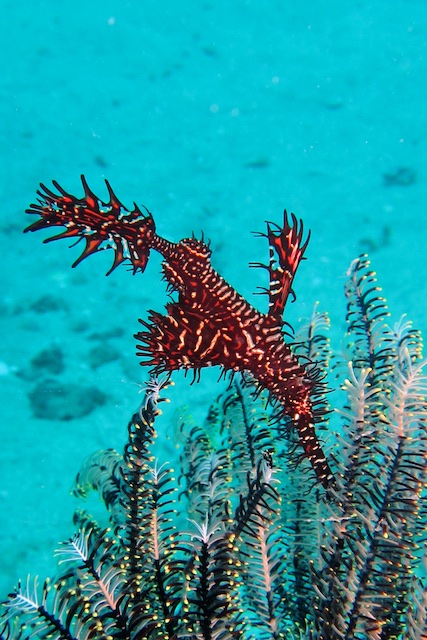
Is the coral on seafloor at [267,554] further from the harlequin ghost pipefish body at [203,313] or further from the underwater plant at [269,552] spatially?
the harlequin ghost pipefish body at [203,313]

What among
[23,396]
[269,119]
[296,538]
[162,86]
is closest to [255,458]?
[296,538]

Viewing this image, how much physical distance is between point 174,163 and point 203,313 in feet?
37.1

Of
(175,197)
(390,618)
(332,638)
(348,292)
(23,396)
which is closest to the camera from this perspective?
(332,638)

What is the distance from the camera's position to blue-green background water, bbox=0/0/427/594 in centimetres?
912

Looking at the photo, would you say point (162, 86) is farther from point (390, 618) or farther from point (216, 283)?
point (390, 618)

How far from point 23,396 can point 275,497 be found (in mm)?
7702

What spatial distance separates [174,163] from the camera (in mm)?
13219

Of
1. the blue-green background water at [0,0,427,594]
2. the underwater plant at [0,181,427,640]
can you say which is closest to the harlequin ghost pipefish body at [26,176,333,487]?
the underwater plant at [0,181,427,640]

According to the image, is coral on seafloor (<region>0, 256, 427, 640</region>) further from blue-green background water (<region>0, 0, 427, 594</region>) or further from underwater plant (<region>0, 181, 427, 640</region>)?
blue-green background water (<region>0, 0, 427, 594</region>)

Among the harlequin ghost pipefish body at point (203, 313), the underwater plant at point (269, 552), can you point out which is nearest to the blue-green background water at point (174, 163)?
the underwater plant at point (269, 552)

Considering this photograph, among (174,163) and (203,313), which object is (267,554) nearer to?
(203,313)

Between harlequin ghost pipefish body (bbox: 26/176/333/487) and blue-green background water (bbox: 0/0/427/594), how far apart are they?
5960 millimetres

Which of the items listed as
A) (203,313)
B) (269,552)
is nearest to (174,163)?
(203,313)

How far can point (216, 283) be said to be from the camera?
2.75 meters
